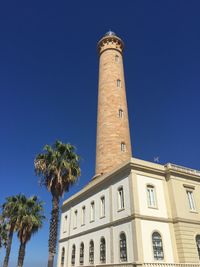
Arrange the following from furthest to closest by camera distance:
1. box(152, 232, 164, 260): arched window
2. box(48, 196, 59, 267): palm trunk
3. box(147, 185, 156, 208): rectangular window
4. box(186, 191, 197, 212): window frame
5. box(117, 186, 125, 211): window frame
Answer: box(186, 191, 197, 212): window frame
box(117, 186, 125, 211): window frame
box(147, 185, 156, 208): rectangular window
box(48, 196, 59, 267): palm trunk
box(152, 232, 164, 260): arched window

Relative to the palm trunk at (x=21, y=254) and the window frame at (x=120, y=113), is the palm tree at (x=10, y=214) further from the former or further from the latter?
the window frame at (x=120, y=113)

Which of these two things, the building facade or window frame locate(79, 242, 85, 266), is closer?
the building facade

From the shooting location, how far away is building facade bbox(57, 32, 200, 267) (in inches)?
694

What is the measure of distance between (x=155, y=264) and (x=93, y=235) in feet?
23.7

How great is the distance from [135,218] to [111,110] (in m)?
16.2

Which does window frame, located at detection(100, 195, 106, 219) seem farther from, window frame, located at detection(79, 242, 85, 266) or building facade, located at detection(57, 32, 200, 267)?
window frame, located at detection(79, 242, 85, 266)

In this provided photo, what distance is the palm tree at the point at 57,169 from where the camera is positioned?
20188 mm

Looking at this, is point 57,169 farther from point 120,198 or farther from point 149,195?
point 149,195

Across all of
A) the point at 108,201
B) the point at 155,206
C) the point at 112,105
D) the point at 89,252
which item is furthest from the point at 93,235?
the point at 112,105

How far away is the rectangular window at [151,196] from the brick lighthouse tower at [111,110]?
737cm

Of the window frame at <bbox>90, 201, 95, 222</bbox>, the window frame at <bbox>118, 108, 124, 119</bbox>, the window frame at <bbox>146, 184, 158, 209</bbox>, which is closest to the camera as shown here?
the window frame at <bbox>146, 184, 158, 209</bbox>

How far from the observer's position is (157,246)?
1773cm

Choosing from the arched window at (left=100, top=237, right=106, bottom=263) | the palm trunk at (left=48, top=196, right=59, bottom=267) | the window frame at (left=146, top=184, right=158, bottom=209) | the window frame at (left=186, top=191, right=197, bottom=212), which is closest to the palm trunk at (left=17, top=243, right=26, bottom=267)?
the palm trunk at (left=48, top=196, right=59, bottom=267)

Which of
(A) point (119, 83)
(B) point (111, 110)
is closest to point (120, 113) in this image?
(B) point (111, 110)
